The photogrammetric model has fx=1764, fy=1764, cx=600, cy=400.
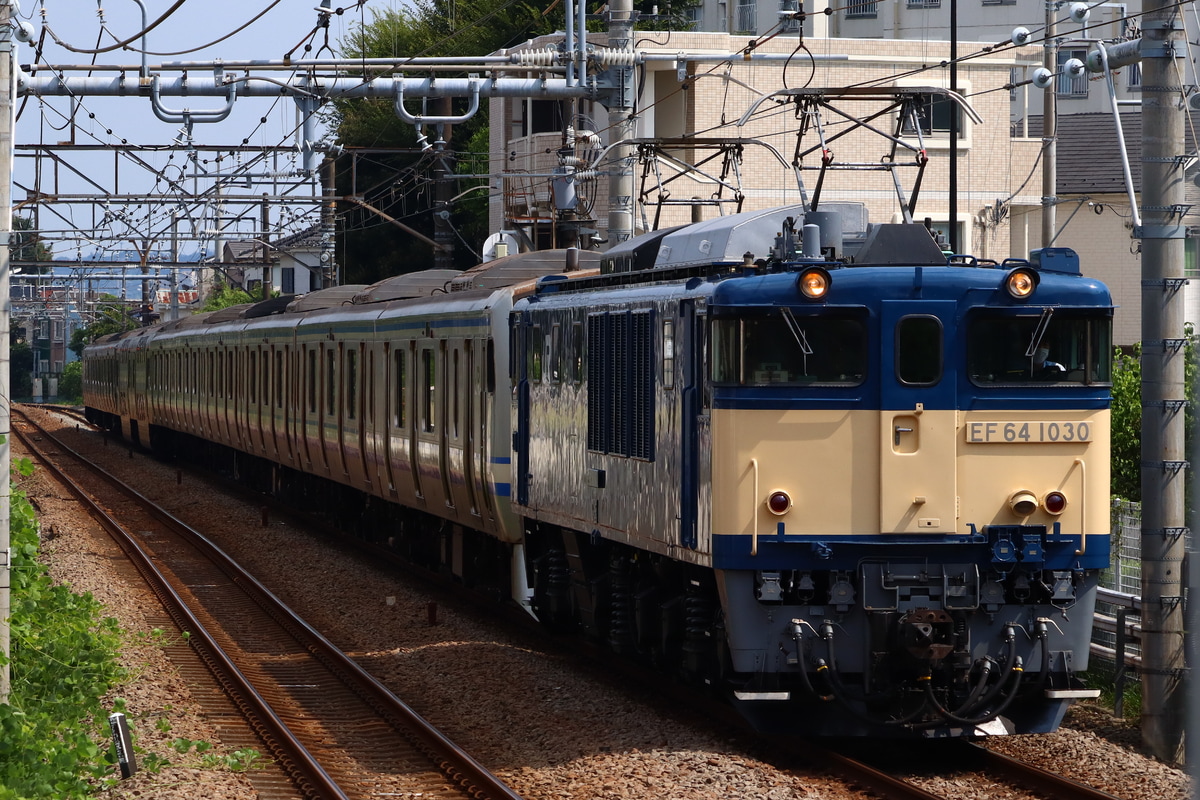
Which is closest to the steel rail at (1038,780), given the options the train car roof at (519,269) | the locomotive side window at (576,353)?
the locomotive side window at (576,353)

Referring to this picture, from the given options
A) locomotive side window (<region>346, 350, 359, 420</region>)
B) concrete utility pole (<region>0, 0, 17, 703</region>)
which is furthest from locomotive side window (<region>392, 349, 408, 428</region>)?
concrete utility pole (<region>0, 0, 17, 703</region>)

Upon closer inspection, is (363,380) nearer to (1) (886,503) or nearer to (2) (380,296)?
(2) (380,296)

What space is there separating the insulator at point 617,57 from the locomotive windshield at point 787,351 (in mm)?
9398

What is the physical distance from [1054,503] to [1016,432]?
16.4 inches

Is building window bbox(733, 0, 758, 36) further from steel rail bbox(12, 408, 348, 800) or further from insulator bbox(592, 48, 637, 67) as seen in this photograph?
insulator bbox(592, 48, 637, 67)

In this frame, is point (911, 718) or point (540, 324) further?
point (540, 324)

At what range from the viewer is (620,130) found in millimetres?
17688

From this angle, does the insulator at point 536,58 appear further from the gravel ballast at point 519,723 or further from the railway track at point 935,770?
the railway track at point 935,770

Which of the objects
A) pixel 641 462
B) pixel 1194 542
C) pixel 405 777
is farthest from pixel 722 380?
pixel 1194 542

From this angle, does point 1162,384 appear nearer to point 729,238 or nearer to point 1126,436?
point 729,238

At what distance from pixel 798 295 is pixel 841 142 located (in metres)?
23.7

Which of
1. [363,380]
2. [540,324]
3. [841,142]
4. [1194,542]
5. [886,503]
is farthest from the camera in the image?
[841,142]

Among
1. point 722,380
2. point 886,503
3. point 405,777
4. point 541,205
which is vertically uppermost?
point 541,205

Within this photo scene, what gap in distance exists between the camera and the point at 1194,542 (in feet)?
10.3
